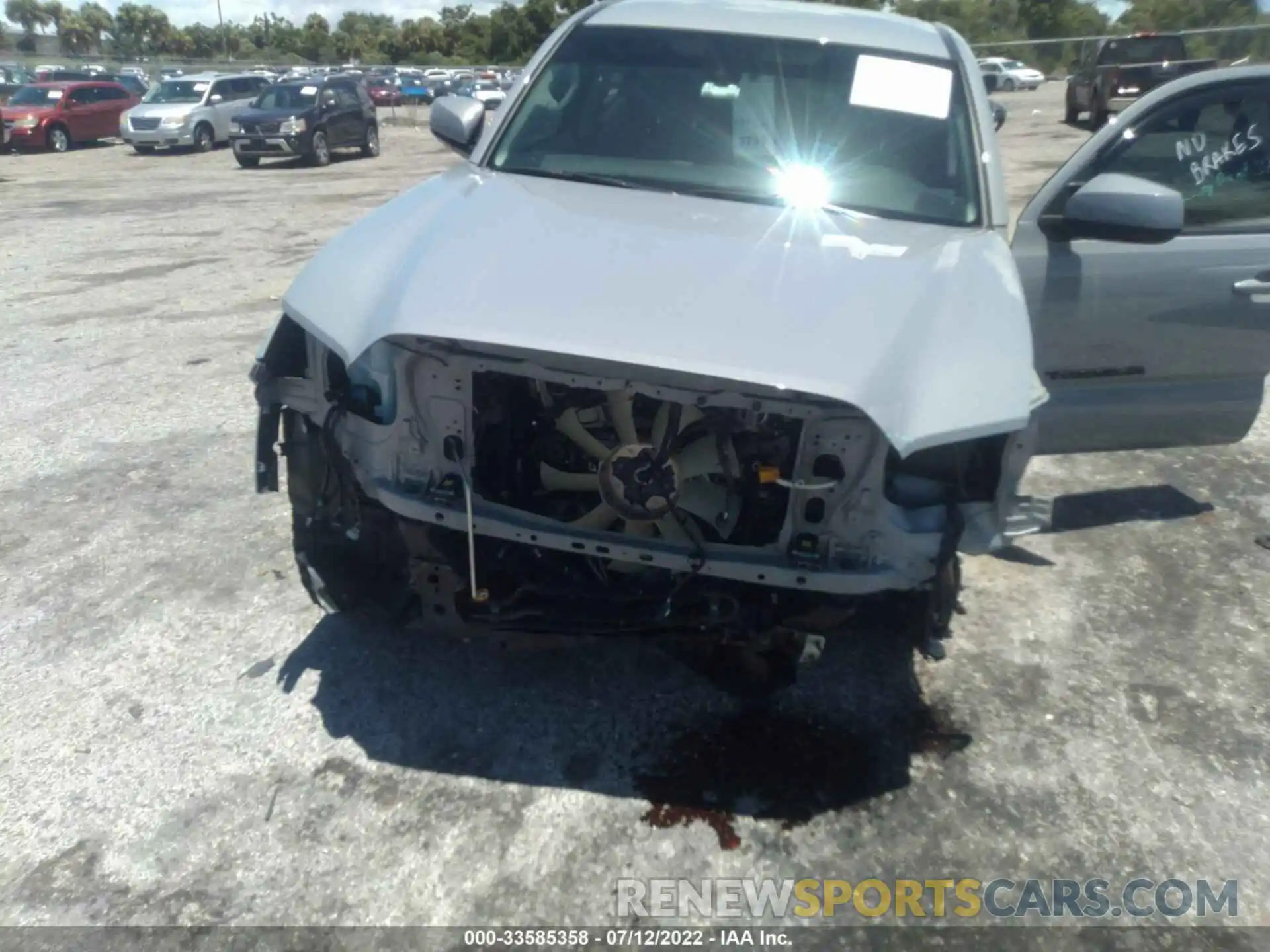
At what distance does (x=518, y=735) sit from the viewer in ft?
10.7

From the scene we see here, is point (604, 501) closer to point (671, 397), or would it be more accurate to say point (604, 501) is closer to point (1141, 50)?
point (671, 397)

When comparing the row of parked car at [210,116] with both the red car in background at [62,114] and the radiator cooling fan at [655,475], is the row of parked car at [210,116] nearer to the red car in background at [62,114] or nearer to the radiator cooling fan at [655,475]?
the red car in background at [62,114]

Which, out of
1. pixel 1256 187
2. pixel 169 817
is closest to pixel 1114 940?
pixel 169 817

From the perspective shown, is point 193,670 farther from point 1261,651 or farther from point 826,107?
point 1261,651

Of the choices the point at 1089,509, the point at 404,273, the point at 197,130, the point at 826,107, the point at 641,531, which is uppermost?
the point at 826,107

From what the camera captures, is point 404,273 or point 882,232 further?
point 882,232

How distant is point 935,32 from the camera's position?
4.61m

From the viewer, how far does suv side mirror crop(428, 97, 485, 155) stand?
15.1 ft

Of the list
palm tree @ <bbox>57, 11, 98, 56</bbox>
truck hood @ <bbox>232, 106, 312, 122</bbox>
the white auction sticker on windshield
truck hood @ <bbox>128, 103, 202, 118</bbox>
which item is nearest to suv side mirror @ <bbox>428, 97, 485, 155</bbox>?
the white auction sticker on windshield

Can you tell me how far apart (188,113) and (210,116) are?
734mm

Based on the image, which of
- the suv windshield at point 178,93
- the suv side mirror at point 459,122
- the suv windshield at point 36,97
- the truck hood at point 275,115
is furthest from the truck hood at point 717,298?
the suv windshield at point 36,97

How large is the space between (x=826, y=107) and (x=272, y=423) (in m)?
2.25

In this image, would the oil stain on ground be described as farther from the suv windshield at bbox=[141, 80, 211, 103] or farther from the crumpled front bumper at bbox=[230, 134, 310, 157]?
the suv windshield at bbox=[141, 80, 211, 103]

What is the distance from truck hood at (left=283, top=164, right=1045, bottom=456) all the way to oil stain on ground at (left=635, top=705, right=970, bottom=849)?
109 cm
